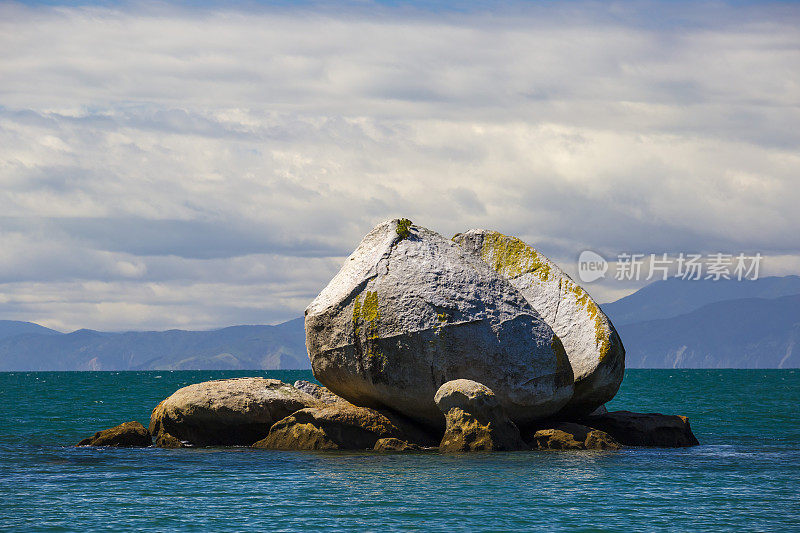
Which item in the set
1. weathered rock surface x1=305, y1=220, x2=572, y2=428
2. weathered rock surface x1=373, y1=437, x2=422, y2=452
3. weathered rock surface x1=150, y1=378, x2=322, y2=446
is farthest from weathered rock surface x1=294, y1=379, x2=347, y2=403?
weathered rock surface x1=373, y1=437, x2=422, y2=452

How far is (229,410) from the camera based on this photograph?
97.4 ft

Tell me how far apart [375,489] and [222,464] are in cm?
628

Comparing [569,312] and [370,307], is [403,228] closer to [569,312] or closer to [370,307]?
[370,307]

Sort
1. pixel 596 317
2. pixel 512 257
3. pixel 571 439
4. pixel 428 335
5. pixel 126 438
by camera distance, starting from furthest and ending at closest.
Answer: pixel 512 257, pixel 126 438, pixel 596 317, pixel 571 439, pixel 428 335

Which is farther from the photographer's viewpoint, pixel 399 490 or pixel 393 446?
pixel 393 446

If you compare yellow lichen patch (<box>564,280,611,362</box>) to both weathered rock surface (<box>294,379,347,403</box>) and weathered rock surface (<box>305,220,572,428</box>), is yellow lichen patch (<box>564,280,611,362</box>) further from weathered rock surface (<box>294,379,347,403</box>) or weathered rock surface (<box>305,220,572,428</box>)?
weathered rock surface (<box>294,379,347,403</box>)

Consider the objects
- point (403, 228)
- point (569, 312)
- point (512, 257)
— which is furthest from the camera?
point (512, 257)

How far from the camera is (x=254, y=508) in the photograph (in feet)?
63.9

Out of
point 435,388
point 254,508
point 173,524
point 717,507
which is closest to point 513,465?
point 435,388

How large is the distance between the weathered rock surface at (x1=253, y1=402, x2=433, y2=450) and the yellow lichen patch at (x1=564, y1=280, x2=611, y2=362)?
19.2 ft

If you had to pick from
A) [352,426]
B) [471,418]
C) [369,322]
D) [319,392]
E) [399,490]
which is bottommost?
[399,490]

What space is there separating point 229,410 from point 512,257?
10268 millimetres

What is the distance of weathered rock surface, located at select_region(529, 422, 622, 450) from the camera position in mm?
28344

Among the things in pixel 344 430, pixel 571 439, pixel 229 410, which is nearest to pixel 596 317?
pixel 571 439
